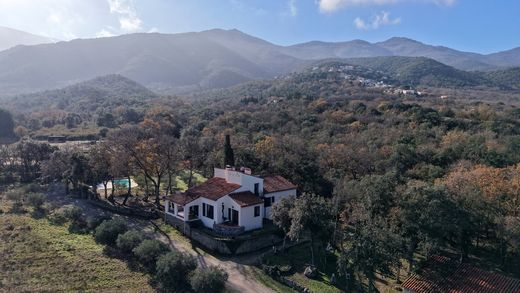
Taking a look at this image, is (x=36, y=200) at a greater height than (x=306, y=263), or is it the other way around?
(x=36, y=200)

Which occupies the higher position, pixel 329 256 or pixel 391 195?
pixel 391 195

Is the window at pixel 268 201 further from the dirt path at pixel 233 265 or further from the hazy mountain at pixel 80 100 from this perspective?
the hazy mountain at pixel 80 100

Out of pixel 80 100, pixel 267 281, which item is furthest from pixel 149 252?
pixel 80 100

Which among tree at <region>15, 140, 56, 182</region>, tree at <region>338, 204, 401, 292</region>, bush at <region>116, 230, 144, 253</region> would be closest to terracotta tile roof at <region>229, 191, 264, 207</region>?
bush at <region>116, 230, 144, 253</region>

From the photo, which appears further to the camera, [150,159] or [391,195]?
[150,159]

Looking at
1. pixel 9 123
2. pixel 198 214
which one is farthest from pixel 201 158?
pixel 9 123

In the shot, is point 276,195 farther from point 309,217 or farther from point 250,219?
point 309,217

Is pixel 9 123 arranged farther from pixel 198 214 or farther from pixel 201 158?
pixel 198 214
